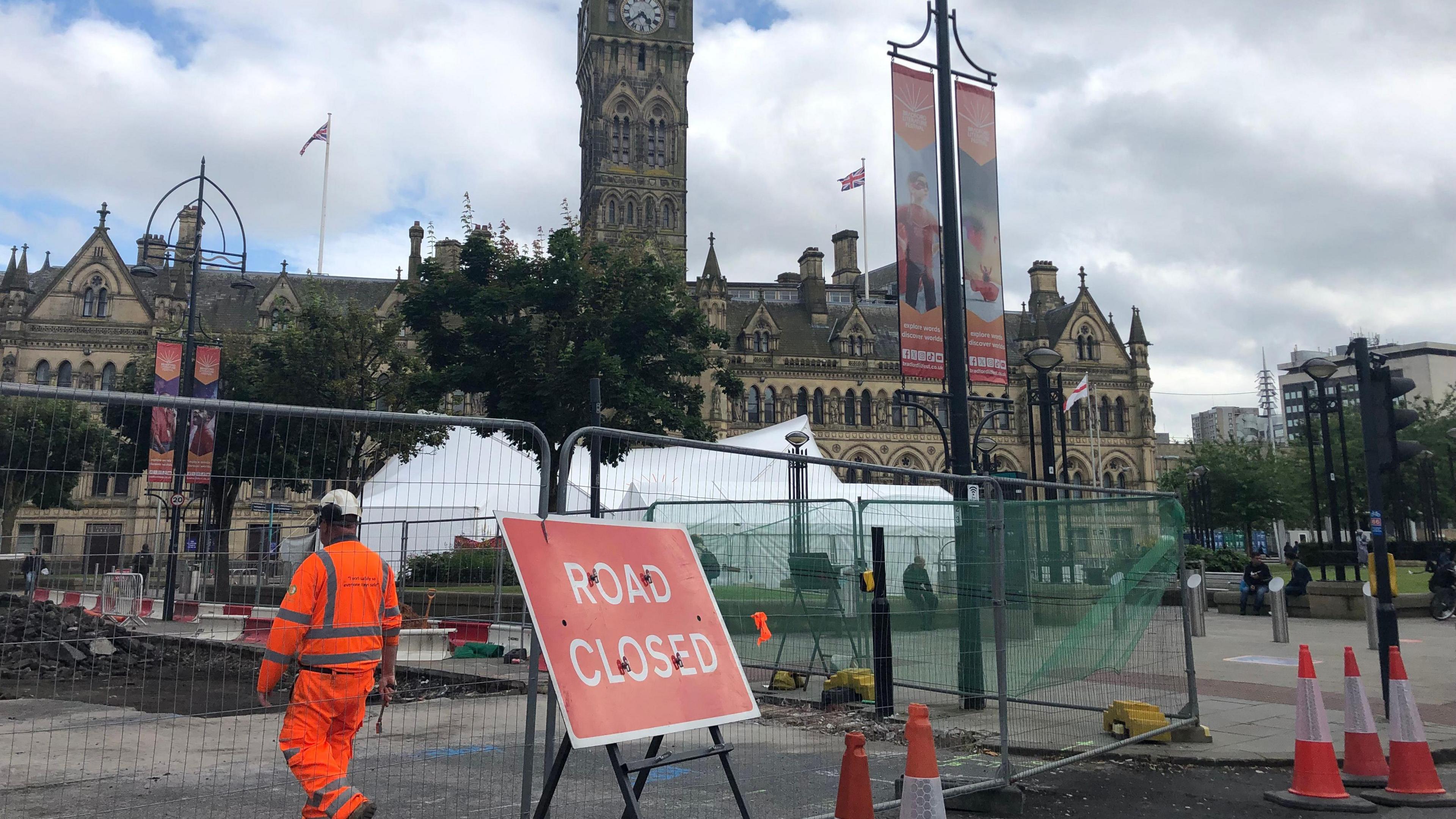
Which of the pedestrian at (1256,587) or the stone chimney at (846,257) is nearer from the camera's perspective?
the pedestrian at (1256,587)

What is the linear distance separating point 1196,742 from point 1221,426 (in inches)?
7891

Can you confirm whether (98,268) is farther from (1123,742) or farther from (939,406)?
(1123,742)

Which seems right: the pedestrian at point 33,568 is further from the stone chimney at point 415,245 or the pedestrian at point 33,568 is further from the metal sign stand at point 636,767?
the stone chimney at point 415,245

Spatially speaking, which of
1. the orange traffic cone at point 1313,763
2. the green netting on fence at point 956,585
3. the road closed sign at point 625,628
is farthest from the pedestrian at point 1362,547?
the road closed sign at point 625,628

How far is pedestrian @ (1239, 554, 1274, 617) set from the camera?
78.5ft

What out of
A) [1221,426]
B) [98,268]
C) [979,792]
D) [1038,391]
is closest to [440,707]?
[979,792]

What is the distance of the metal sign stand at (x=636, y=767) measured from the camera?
4.14m

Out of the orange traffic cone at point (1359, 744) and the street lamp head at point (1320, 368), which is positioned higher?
the street lamp head at point (1320, 368)

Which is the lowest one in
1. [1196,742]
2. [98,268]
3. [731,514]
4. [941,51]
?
[1196,742]

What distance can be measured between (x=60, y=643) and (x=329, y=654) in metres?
3.50

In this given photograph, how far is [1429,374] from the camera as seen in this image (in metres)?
123

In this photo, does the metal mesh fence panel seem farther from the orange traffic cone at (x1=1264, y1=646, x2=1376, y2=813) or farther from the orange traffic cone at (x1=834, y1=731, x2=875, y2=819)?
the orange traffic cone at (x1=1264, y1=646, x2=1376, y2=813)

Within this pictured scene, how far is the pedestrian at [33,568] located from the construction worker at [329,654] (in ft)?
3.06

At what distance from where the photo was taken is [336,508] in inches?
183
